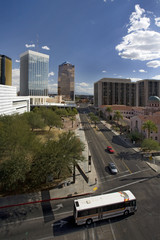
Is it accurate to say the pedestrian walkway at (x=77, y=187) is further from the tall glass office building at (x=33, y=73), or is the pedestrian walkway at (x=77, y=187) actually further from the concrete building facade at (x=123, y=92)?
the tall glass office building at (x=33, y=73)

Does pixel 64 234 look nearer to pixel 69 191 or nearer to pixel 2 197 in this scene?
pixel 69 191

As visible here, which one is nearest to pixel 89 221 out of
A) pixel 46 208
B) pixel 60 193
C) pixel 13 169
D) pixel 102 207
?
pixel 102 207

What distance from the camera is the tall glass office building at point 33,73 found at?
139 meters

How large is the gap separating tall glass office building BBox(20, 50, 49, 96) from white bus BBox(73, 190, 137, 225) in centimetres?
14210

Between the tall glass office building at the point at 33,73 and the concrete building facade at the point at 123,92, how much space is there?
61.6 m

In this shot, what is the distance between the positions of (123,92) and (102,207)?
Result: 465ft

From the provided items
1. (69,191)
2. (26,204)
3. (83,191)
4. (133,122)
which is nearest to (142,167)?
(83,191)

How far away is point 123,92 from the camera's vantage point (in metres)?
145

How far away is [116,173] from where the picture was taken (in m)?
28.3

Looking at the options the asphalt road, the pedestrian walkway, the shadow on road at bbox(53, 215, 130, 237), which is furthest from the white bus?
the pedestrian walkway

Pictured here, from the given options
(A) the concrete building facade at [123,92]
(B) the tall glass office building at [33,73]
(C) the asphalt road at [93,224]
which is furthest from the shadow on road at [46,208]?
(B) the tall glass office building at [33,73]

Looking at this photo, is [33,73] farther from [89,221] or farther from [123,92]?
[89,221]

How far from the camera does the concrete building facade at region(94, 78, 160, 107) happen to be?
465 feet

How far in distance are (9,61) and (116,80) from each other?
117732 mm
